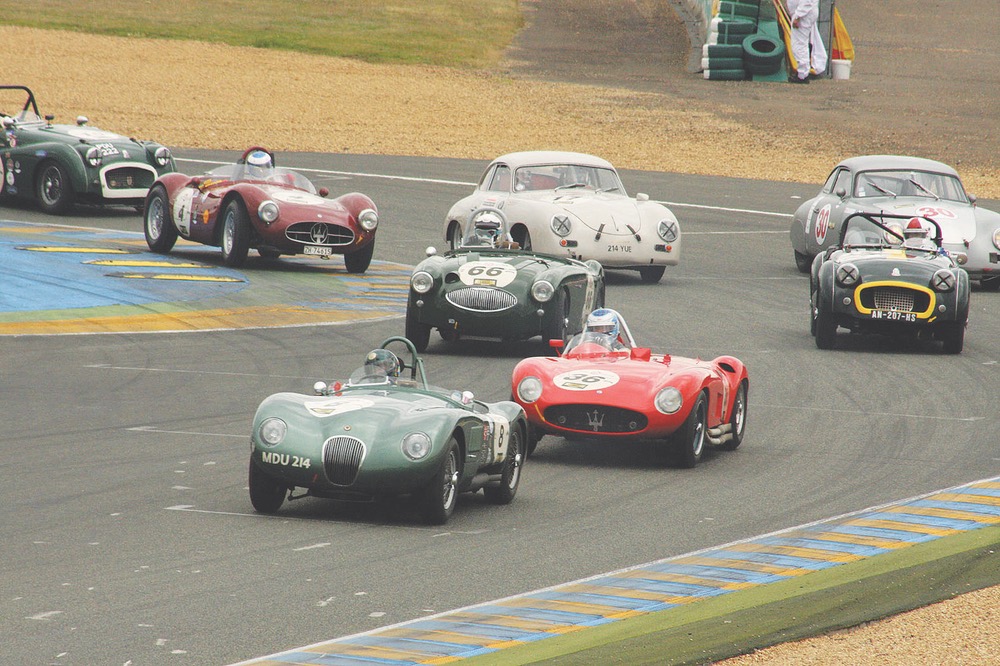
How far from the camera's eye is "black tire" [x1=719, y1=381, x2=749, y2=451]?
11.4 metres

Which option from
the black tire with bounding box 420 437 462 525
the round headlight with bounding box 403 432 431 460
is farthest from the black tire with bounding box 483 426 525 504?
the round headlight with bounding box 403 432 431 460

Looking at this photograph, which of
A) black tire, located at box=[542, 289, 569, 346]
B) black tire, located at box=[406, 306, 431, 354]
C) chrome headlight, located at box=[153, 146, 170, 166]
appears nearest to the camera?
black tire, located at box=[542, 289, 569, 346]

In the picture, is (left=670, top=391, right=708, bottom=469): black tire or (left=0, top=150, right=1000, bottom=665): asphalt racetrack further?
(left=670, top=391, right=708, bottom=469): black tire

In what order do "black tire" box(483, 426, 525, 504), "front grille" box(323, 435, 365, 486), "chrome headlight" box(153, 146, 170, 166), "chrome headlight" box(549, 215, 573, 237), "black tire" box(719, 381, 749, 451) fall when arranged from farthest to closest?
1. "chrome headlight" box(153, 146, 170, 166)
2. "chrome headlight" box(549, 215, 573, 237)
3. "black tire" box(719, 381, 749, 451)
4. "black tire" box(483, 426, 525, 504)
5. "front grille" box(323, 435, 365, 486)

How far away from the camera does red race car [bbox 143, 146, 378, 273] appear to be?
19625 millimetres

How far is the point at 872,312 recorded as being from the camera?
15789 mm

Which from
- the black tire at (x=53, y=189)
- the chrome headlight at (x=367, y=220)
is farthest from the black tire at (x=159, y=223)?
the black tire at (x=53, y=189)

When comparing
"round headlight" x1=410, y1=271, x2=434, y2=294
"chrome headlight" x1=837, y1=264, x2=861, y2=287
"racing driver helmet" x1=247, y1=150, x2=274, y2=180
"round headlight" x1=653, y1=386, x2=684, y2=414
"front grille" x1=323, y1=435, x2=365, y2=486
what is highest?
"racing driver helmet" x1=247, y1=150, x2=274, y2=180

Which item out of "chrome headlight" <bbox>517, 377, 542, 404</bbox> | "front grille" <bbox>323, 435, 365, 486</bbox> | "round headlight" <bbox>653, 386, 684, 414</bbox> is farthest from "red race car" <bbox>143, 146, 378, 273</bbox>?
"front grille" <bbox>323, 435, 365, 486</bbox>

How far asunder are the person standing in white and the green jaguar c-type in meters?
39.1

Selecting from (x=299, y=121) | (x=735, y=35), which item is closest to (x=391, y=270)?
(x=299, y=121)

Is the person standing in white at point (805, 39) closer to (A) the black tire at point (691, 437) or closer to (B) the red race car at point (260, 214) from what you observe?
(B) the red race car at point (260, 214)

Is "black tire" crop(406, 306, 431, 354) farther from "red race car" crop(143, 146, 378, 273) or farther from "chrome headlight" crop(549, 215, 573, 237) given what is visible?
"red race car" crop(143, 146, 378, 273)

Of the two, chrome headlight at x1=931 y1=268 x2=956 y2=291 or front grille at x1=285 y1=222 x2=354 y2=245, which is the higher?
chrome headlight at x1=931 y1=268 x2=956 y2=291
